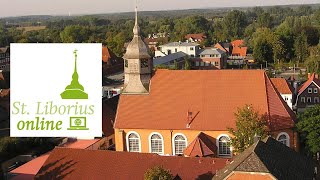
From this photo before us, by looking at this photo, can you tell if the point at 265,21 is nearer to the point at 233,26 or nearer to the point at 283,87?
the point at 233,26

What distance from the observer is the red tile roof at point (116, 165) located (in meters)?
25.3

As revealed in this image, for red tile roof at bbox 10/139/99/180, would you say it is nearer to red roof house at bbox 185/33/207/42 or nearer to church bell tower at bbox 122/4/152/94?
church bell tower at bbox 122/4/152/94

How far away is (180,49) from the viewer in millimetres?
97250

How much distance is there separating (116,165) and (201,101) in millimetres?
8126

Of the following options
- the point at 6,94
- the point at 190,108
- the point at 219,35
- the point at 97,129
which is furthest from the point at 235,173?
the point at 219,35

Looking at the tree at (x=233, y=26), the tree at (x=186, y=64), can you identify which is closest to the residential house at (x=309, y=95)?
the tree at (x=186, y=64)

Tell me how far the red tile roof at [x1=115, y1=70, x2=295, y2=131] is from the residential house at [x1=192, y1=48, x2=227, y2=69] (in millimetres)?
56636

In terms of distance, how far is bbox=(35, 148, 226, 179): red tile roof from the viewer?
25281 mm

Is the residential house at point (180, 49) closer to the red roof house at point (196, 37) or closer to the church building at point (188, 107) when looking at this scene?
the red roof house at point (196, 37)

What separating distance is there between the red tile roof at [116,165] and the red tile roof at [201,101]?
505cm

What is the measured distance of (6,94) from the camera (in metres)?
56.0

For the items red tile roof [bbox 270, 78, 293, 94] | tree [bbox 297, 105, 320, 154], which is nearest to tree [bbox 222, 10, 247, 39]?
red tile roof [bbox 270, 78, 293, 94]

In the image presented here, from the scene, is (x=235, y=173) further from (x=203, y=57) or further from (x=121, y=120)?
(x=203, y=57)

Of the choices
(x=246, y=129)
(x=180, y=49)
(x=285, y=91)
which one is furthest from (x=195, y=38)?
(x=246, y=129)
